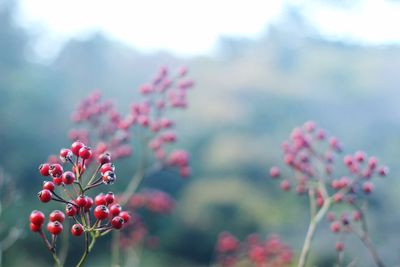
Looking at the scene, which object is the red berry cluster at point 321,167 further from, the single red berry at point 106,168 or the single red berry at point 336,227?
the single red berry at point 106,168

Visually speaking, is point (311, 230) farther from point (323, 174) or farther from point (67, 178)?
point (67, 178)

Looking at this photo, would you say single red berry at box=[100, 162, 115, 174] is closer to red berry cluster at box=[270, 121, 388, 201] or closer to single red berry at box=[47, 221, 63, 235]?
single red berry at box=[47, 221, 63, 235]

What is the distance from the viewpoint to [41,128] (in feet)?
36.7

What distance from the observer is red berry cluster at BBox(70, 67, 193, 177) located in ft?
10.9

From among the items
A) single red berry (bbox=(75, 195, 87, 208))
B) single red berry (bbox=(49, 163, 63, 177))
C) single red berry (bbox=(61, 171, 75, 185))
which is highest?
single red berry (bbox=(49, 163, 63, 177))

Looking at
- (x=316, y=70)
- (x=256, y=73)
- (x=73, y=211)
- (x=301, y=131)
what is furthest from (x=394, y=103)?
(x=73, y=211)

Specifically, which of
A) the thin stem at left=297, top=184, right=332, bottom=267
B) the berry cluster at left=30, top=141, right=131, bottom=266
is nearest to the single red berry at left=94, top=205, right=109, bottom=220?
the berry cluster at left=30, top=141, right=131, bottom=266

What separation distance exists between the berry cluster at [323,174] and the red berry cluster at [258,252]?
940 mm

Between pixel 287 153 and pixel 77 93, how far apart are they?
10305 millimetres

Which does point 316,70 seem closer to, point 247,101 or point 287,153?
point 247,101

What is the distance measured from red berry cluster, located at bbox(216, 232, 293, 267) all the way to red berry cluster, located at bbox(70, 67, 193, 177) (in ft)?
3.35

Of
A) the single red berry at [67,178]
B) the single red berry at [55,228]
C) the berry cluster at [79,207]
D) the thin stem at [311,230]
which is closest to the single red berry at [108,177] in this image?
the berry cluster at [79,207]

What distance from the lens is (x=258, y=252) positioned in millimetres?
3855

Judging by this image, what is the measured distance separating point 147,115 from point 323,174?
4.14 ft
